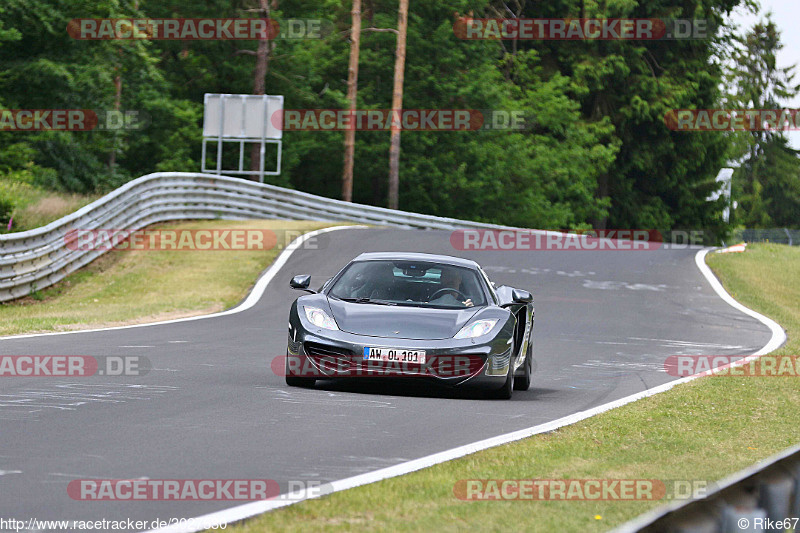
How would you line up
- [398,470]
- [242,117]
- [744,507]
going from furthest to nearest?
[242,117] → [398,470] → [744,507]

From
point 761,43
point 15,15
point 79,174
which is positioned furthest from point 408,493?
point 761,43

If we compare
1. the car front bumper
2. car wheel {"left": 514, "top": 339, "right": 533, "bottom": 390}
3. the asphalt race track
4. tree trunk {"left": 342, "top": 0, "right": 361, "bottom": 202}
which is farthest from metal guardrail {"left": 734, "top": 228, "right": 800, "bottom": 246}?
the car front bumper

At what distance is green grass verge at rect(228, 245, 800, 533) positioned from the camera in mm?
5809

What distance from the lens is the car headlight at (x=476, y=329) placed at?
10953 mm

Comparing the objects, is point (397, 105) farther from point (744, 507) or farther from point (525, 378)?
point (744, 507)

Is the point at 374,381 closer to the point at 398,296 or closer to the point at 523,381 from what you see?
the point at 398,296

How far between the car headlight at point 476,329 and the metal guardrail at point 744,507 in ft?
18.1

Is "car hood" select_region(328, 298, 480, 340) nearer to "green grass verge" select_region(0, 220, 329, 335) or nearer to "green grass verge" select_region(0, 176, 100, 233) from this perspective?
"green grass verge" select_region(0, 220, 329, 335)

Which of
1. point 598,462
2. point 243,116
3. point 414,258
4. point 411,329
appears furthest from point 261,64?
point 598,462

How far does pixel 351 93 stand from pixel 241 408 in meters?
42.3

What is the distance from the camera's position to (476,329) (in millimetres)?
11062

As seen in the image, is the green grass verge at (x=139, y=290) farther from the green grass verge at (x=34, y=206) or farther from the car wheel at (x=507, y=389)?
the car wheel at (x=507, y=389)

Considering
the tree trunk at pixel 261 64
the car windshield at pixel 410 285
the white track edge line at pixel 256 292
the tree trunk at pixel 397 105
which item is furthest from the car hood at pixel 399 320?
the tree trunk at pixel 397 105

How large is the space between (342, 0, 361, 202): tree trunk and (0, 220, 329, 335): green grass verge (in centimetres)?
1945
